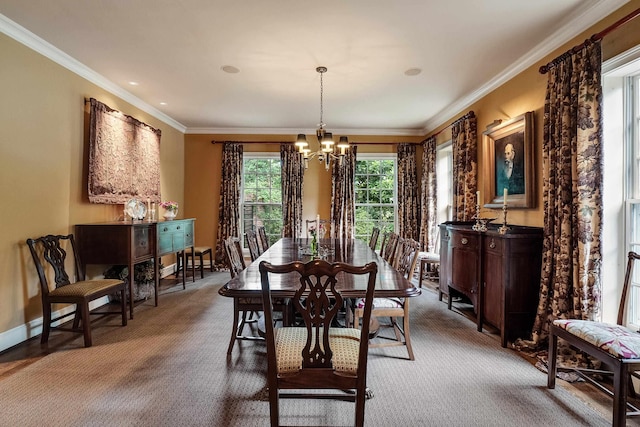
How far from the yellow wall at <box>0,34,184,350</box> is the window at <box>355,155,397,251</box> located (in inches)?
177

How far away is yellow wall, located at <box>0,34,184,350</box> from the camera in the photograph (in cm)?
282

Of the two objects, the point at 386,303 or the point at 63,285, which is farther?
the point at 63,285

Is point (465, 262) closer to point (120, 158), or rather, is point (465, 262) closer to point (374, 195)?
point (374, 195)

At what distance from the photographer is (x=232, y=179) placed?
6379 millimetres

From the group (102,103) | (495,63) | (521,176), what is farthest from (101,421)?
(495,63)

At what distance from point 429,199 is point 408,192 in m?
0.64

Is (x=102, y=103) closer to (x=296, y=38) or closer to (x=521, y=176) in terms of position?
(x=296, y=38)

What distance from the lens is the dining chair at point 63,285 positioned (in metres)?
2.92

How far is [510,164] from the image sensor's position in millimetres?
3586

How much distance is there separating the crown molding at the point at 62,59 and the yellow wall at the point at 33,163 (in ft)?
0.20

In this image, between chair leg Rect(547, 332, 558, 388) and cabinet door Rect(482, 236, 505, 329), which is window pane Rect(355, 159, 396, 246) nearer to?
cabinet door Rect(482, 236, 505, 329)

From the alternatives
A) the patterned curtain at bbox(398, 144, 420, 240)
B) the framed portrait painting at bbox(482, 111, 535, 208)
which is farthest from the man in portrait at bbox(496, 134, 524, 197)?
the patterned curtain at bbox(398, 144, 420, 240)

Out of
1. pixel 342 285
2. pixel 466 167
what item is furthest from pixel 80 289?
pixel 466 167

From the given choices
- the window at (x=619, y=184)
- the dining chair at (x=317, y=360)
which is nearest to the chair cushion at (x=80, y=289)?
the dining chair at (x=317, y=360)
